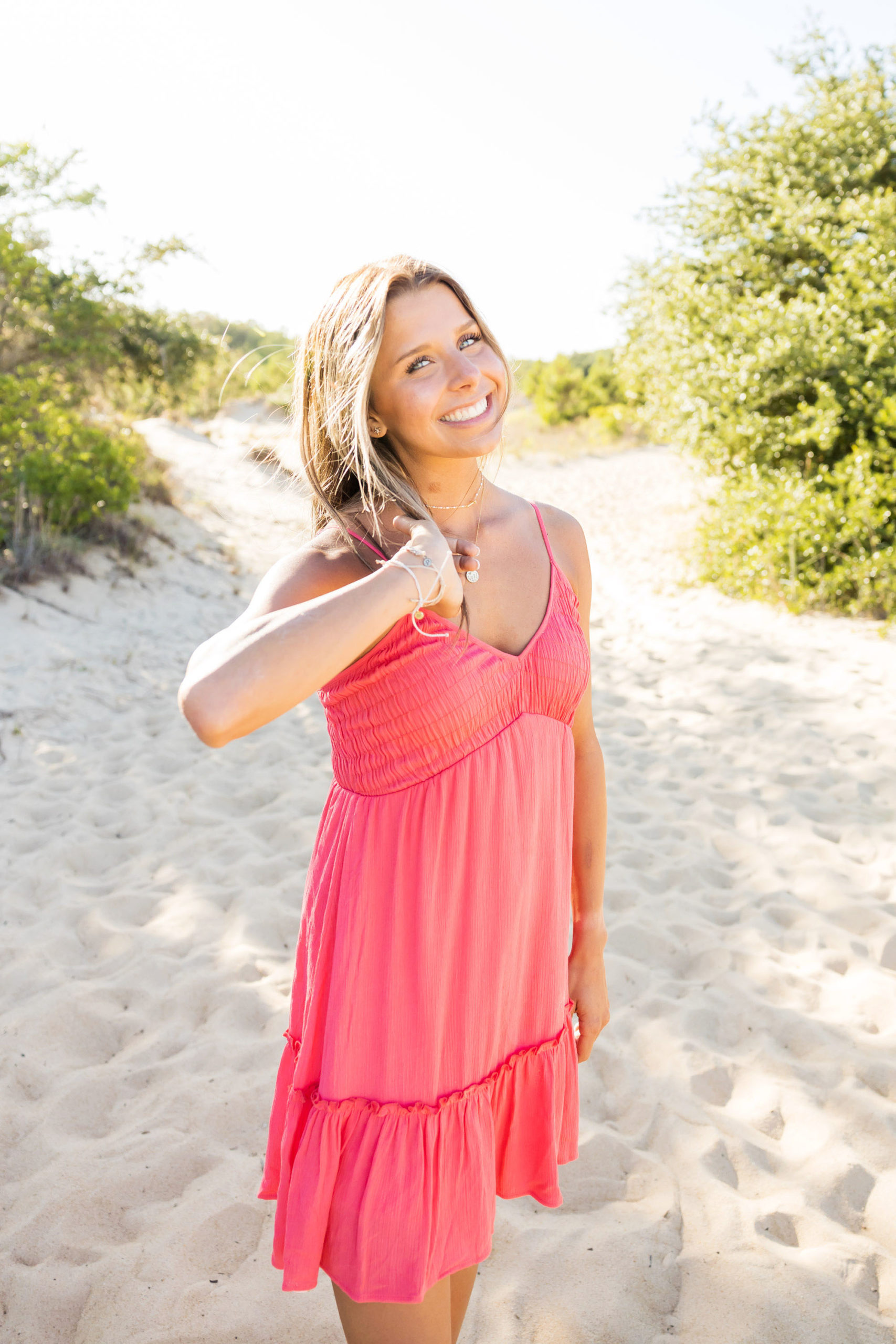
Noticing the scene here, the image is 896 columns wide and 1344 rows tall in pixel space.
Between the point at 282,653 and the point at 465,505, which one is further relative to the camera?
the point at 465,505

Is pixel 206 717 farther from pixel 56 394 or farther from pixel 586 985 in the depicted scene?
pixel 56 394

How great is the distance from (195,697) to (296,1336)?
1.67 meters

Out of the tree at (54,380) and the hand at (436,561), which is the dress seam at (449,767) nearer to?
the hand at (436,561)

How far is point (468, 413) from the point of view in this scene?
1.53 meters

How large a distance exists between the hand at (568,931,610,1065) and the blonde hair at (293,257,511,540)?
93 centimetres

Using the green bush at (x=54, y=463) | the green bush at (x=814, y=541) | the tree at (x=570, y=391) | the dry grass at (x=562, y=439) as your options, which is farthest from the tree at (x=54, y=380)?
the tree at (x=570, y=391)

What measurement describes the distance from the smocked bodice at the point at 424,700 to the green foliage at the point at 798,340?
6.44 meters

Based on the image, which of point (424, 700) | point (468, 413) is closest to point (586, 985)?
point (424, 700)

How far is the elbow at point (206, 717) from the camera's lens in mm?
1080

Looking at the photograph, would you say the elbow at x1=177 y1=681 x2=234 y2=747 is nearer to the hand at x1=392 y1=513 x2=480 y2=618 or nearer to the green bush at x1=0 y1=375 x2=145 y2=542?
the hand at x1=392 y1=513 x2=480 y2=618

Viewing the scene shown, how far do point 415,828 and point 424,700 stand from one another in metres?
0.20

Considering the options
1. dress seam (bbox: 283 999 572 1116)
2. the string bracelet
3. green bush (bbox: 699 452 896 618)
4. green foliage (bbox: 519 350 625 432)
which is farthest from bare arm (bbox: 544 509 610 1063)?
green foliage (bbox: 519 350 625 432)

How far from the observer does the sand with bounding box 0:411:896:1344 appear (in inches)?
81.2

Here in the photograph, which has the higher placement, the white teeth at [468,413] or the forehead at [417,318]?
the forehead at [417,318]
